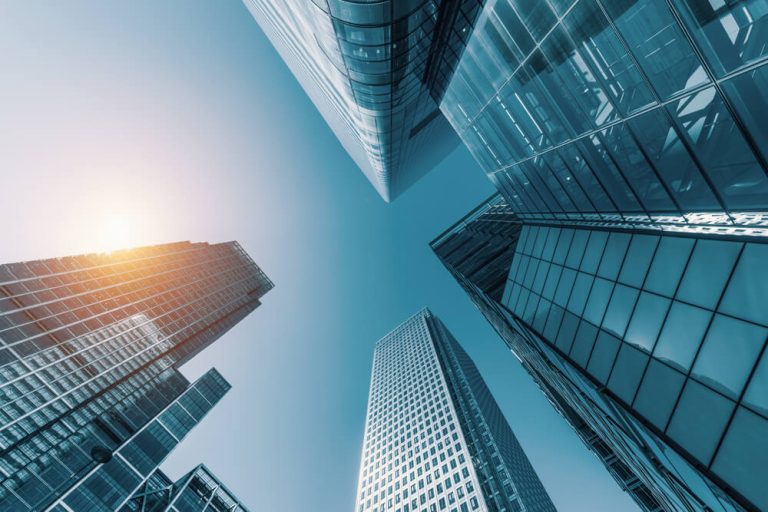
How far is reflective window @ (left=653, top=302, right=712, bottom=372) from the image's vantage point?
29.4 ft

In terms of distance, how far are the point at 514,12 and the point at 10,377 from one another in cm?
9687

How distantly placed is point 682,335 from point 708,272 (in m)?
1.81

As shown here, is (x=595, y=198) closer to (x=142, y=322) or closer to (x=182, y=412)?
(x=142, y=322)

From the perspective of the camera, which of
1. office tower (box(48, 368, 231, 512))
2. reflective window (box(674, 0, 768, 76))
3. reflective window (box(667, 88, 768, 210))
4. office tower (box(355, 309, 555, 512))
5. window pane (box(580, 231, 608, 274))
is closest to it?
reflective window (box(674, 0, 768, 76))

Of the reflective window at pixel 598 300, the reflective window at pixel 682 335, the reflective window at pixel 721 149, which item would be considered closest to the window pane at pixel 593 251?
the reflective window at pixel 598 300

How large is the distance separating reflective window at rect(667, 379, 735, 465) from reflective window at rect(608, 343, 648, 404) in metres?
1.72

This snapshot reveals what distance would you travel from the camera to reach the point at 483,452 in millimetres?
81000

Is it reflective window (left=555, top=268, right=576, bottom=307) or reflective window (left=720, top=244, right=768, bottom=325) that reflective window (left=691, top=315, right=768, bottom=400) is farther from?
reflective window (left=555, top=268, right=576, bottom=307)

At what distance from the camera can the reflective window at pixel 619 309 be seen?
473 inches

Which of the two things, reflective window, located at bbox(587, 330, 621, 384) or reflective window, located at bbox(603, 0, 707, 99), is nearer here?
reflective window, located at bbox(603, 0, 707, 99)

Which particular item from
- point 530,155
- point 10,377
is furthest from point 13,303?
point 530,155

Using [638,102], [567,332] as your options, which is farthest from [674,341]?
[567,332]

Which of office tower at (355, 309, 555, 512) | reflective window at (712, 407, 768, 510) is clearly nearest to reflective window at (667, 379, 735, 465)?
reflective window at (712, 407, 768, 510)

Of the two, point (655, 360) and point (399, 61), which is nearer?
point (655, 360)
